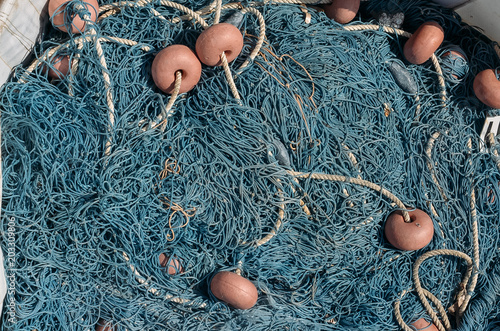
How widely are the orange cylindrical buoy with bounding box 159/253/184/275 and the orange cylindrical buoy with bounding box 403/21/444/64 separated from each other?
215cm

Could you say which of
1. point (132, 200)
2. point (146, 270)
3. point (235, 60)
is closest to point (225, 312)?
point (146, 270)

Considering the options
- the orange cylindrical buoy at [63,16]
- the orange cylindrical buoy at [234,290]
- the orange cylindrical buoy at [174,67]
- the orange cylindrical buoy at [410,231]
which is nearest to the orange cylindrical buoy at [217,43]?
the orange cylindrical buoy at [174,67]

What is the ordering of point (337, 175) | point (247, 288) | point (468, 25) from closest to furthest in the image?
1. point (247, 288)
2. point (337, 175)
3. point (468, 25)

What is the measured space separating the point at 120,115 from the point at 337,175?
146 cm

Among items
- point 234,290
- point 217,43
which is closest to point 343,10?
point 217,43

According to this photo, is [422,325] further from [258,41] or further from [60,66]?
[60,66]

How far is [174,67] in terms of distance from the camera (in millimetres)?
2971

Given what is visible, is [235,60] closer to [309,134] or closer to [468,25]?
[309,134]

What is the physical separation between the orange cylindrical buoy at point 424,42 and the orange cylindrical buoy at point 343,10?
1.49ft

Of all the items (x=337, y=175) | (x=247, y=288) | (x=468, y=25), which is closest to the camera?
(x=247, y=288)

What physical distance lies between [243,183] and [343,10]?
142cm

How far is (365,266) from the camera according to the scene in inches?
131

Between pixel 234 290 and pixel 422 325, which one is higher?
pixel 234 290

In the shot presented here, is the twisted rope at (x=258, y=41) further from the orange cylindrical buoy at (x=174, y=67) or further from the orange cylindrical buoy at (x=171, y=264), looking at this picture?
the orange cylindrical buoy at (x=171, y=264)
